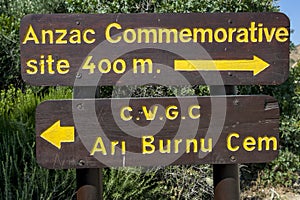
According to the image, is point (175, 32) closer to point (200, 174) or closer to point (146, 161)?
point (146, 161)

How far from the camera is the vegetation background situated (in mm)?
3293

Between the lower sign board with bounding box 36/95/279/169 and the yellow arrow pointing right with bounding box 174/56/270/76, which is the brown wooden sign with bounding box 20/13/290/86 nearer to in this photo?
the yellow arrow pointing right with bounding box 174/56/270/76

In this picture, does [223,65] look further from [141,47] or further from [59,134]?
[59,134]

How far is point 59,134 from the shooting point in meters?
2.04

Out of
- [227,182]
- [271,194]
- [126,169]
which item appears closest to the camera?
[227,182]

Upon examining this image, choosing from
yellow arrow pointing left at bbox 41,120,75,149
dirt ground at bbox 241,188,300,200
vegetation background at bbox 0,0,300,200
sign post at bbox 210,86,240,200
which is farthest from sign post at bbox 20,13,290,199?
dirt ground at bbox 241,188,300,200

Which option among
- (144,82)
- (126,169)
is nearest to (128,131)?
(144,82)

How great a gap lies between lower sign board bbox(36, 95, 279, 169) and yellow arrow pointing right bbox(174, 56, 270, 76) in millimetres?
168

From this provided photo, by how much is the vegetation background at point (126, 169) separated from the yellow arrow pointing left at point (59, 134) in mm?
1038

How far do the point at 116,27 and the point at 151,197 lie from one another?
2.18 metres

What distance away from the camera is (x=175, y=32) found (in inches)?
80.7

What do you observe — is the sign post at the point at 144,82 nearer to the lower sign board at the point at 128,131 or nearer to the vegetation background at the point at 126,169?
→ the lower sign board at the point at 128,131

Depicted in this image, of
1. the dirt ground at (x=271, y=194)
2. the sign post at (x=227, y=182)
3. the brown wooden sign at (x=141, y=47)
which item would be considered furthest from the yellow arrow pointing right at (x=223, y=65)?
the dirt ground at (x=271, y=194)

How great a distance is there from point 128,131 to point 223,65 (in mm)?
628
